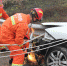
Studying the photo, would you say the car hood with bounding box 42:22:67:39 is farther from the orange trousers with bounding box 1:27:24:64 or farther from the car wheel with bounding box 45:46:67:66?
the orange trousers with bounding box 1:27:24:64

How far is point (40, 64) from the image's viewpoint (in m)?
3.29

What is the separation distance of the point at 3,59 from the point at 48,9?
5119 millimetres

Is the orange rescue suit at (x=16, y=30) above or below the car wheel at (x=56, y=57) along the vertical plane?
above

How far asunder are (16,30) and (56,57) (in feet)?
4.08

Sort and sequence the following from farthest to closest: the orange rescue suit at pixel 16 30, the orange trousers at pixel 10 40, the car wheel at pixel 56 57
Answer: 1. the car wheel at pixel 56 57
2. the orange trousers at pixel 10 40
3. the orange rescue suit at pixel 16 30

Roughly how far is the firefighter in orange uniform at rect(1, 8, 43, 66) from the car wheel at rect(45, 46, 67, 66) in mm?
763

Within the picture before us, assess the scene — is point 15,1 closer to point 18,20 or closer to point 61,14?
point 61,14

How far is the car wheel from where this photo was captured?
2827mm

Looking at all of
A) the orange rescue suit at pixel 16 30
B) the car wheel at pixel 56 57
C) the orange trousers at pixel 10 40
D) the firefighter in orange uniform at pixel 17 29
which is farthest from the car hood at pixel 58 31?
the orange trousers at pixel 10 40

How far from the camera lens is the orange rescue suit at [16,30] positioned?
249 centimetres

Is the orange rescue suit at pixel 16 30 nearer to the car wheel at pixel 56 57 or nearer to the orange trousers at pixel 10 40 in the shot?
the orange trousers at pixel 10 40

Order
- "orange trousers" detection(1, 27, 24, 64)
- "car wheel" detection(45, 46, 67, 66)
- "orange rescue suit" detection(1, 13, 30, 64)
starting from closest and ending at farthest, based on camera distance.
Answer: "orange rescue suit" detection(1, 13, 30, 64), "orange trousers" detection(1, 27, 24, 64), "car wheel" detection(45, 46, 67, 66)

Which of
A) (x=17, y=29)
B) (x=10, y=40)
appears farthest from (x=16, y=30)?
(x=10, y=40)

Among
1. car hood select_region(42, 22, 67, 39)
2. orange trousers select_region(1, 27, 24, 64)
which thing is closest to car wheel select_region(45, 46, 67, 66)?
car hood select_region(42, 22, 67, 39)
